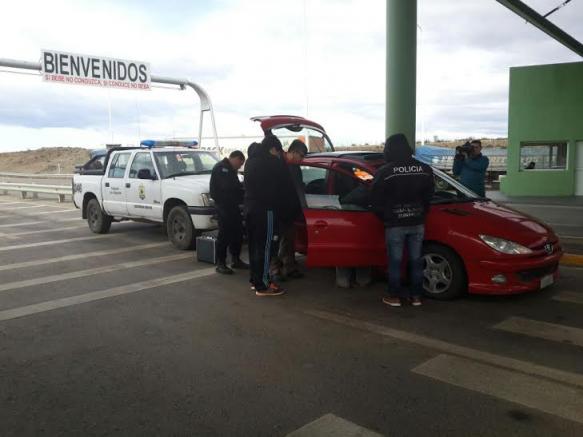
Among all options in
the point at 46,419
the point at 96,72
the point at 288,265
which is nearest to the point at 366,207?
the point at 288,265

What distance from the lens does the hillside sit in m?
63.0

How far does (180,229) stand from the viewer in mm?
9594

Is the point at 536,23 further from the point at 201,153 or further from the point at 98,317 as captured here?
the point at 98,317

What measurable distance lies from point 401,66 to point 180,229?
493cm

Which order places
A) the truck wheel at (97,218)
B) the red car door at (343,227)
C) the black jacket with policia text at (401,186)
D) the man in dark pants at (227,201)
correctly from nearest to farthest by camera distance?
the black jacket with policia text at (401,186) < the red car door at (343,227) < the man in dark pants at (227,201) < the truck wheel at (97,218)

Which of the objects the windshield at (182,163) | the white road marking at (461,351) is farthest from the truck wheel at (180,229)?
Answer: the white road marking at (461,351)

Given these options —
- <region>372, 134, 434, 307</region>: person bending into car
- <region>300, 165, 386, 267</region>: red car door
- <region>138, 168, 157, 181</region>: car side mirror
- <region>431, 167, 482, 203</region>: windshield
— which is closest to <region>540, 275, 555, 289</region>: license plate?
<region>431, 167, 482, 203</region>: windshield

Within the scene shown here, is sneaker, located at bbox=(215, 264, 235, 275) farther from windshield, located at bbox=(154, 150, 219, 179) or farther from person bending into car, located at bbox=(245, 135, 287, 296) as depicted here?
windshield, located at bbox=(154, 150, 219, 179)

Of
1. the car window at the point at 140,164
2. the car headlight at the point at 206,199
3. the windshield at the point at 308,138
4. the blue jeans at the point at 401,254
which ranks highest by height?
the windshield at the point at 308,138

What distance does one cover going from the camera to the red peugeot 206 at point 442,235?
566cm

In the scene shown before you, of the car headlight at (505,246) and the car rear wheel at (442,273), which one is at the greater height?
the car headlight at (505,246)

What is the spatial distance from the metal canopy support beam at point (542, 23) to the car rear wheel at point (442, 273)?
10201mm

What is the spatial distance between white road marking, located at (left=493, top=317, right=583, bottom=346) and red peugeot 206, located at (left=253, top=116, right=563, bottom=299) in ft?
1.57

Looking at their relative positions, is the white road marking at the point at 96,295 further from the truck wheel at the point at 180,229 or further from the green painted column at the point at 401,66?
the green painted column at the point at 401,66
